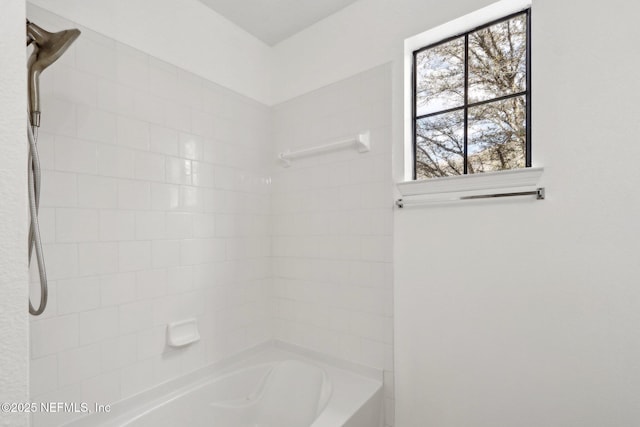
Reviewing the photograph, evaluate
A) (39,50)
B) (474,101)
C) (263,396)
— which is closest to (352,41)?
(474,101)

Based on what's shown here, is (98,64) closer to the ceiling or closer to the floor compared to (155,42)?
closer to the floor

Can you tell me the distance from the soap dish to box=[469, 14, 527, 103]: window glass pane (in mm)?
1795

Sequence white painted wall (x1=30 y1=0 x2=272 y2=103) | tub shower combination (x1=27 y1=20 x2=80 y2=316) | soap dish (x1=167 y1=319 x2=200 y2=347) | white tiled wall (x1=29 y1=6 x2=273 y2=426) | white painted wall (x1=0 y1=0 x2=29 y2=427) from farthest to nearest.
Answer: soap dish (x1=167 y1=319 x2=200 y2=347) < white painted wall (x1=30 y1=0 x2=272 y2=103) < white tiled wall (x1=29 y1=6 x2=273 y2=426) < tub shower combination (x1=27 y1=20 x2=80 y2=316) < white painted wall (x1=0 y1=0 x2=29 y2=427)

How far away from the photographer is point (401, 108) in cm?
158

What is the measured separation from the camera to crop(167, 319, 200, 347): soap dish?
1497mm

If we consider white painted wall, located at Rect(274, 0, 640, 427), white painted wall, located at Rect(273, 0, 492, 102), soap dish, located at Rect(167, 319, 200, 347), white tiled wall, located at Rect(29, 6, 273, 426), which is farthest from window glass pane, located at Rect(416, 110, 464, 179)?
soap dish, located at Rect(167, 319, 200, 347)

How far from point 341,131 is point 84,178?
4.13ft

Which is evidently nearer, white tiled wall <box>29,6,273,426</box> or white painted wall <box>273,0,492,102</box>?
white tiled wall <box>29,6,273,426</box>

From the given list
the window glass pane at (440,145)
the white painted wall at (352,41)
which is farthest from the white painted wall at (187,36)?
the window glass pane at (440,145)

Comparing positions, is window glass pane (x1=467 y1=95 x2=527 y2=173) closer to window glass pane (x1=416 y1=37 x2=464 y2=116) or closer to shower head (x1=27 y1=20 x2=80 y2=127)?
window glass pane (x1=416 y1=37 x2=464 y2=116)

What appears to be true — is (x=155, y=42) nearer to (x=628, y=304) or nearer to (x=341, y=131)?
(x=341, y=131)

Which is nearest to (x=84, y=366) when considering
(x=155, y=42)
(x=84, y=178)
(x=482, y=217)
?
(x=84, y=178)

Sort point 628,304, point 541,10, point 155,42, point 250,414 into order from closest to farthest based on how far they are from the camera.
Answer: point 628,304 < point 541,10 < point 155,42 < point 250,414

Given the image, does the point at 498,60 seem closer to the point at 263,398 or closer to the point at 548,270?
the point at 548,270
